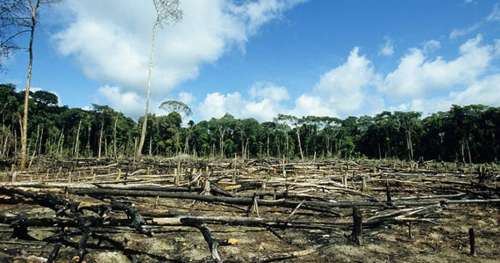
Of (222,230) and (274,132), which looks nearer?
(222,230)

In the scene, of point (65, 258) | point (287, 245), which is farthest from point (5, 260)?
point (287, 245)

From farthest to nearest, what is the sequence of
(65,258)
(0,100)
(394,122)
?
(394,122) → (0,100) → (65,258)

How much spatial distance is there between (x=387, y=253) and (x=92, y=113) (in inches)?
2160

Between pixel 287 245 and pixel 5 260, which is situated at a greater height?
pixel 5 260

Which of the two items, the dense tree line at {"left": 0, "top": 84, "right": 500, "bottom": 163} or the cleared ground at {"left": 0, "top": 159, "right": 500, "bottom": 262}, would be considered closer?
the cleared ground at {"left": 0, "top": 159, "right": 500, "bottom": 262}

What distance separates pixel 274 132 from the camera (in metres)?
A: 63.9

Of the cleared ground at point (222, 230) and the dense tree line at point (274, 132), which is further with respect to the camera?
the dense tree line at point (274, 132)

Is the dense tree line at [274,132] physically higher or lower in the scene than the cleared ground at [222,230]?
higher

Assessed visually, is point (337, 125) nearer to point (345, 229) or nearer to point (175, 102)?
point (175, 102)

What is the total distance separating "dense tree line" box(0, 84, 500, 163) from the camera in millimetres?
43500

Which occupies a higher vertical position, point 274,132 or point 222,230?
point 274,132

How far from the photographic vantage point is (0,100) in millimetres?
41812

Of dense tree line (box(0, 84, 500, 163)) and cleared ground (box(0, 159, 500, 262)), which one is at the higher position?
dense tree line (box(0, 84, 500, 163))

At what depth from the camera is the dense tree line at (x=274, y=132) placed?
143ft
